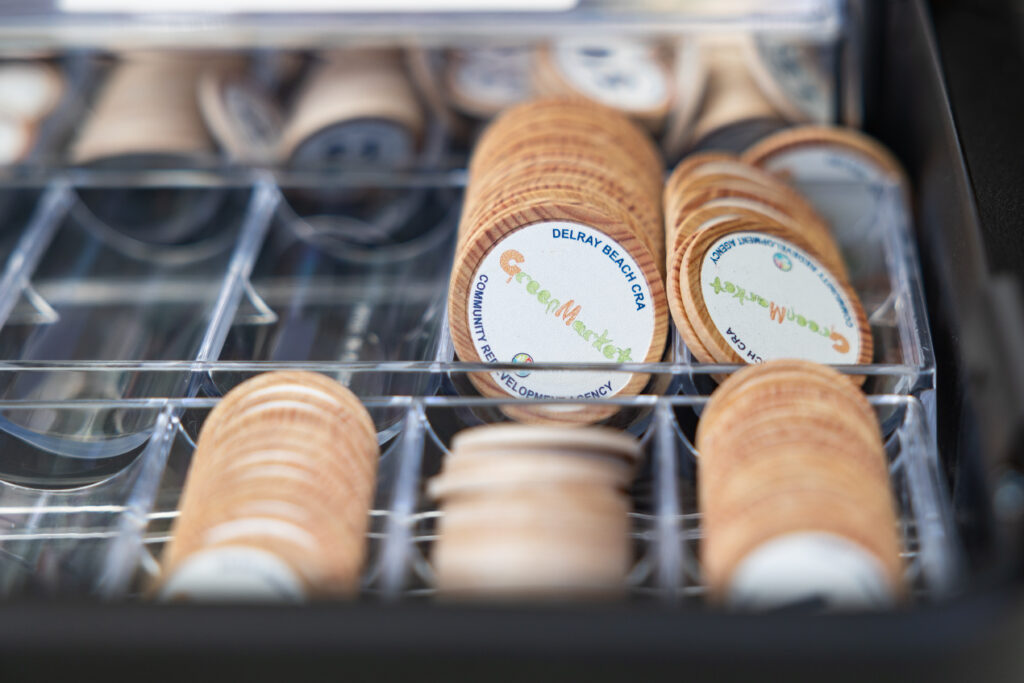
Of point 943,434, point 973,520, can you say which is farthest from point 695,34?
point 973,520

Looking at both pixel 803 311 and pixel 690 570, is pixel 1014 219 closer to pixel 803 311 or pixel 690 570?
pixel 803 311

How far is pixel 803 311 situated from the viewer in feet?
3.26

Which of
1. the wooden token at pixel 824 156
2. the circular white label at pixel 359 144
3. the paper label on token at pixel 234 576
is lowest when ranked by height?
the paper label on token at pixel 234 576

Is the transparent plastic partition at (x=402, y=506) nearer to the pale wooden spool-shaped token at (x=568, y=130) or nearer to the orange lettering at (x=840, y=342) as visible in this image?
Answer: the orange lettering at (x=840, y=342)

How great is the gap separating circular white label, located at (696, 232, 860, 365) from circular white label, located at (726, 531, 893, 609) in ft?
0.88

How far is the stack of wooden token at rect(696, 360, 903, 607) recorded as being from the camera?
0.70m

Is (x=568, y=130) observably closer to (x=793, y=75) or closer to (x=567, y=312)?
(x=567, y=312)

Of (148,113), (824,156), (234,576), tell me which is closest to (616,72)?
(824,156)

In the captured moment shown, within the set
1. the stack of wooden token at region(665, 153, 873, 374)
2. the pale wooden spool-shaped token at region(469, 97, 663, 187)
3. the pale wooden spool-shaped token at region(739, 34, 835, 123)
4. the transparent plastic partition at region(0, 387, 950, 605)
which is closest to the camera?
the transparent plastic partition at region(0, 387, 950, 605)

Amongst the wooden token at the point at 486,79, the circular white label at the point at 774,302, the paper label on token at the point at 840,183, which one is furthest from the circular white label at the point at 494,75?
the circular white label at the point at 774,302

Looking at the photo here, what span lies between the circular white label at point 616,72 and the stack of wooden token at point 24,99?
68cm

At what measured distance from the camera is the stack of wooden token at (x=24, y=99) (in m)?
1.30

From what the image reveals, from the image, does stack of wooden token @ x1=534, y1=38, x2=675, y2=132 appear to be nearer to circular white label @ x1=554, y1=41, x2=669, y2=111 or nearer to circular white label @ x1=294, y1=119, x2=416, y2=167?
circular white label @ x1=554, y1=41, x2=669, y2=111

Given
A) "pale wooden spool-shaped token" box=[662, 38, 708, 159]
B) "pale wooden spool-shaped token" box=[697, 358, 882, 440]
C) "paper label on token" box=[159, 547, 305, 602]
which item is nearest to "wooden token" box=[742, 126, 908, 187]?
"pale wooden spool-shaped token" box=[662, 38, 708, 159]
